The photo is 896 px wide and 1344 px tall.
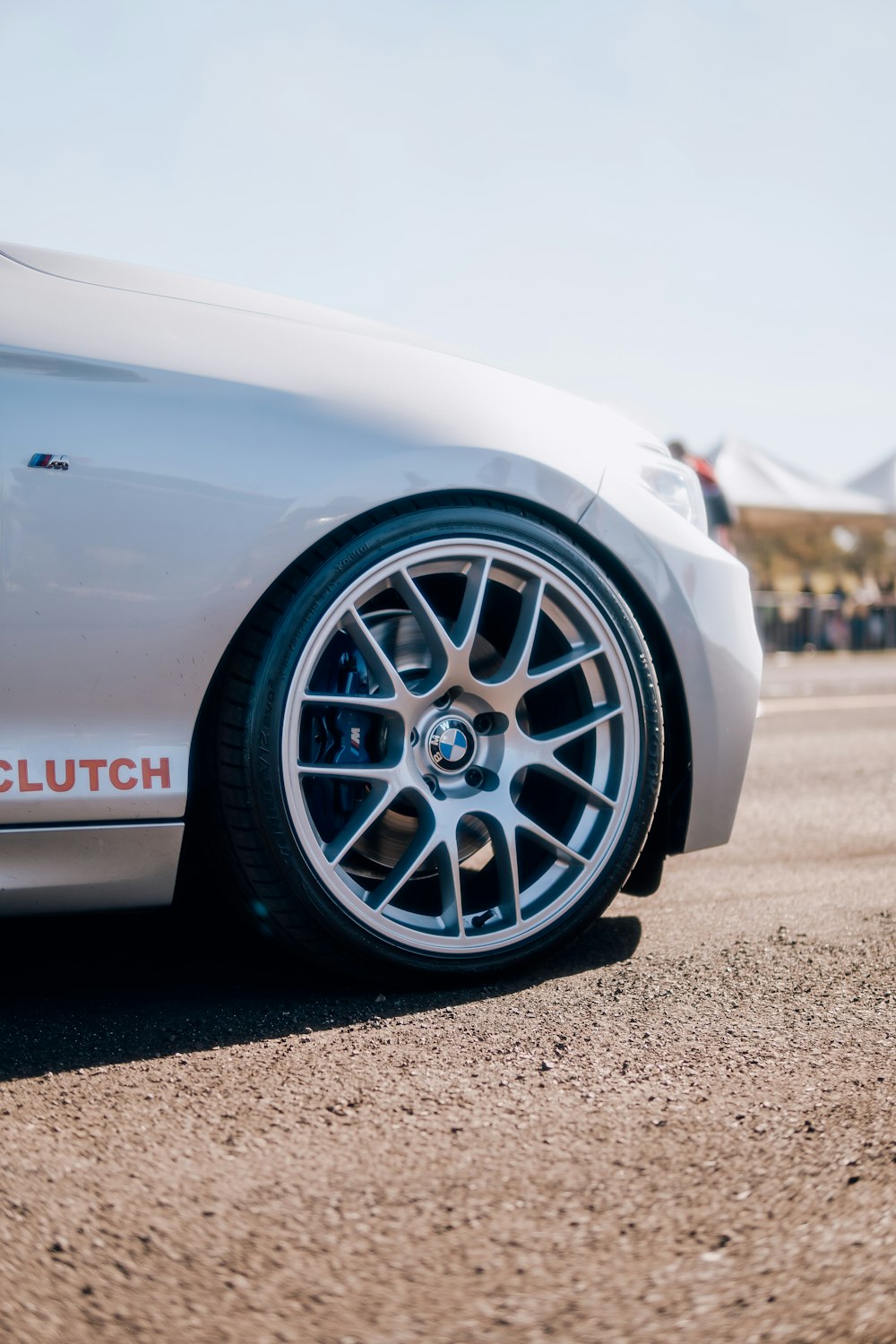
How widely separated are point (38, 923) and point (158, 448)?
1274mm

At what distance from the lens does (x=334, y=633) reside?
2297mm

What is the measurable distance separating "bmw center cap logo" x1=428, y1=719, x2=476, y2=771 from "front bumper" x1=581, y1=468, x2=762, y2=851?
491 mm

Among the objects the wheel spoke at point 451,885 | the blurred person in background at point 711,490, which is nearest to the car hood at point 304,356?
the wheel spoke at point 451,885

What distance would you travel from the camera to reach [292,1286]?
1268 mm

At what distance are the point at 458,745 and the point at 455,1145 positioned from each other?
0.86 meters

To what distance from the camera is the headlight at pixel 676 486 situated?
2650mm

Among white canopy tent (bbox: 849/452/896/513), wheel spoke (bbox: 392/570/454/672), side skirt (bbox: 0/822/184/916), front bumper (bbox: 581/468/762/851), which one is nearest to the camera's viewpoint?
side skirt (bbox: 0/822/184/916)

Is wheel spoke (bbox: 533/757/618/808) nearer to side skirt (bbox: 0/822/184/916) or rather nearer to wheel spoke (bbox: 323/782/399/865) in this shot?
wheel spoke (bbox: 323/782/399/865)

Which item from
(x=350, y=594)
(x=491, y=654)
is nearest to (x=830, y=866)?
(x=491, y=654)

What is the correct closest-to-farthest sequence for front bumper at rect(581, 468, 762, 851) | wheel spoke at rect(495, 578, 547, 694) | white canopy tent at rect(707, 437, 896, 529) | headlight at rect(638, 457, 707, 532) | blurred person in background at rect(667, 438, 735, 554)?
wheel spoke at rect(495, 578, 547, 694), front bumper at rect(581, 468, 762, 851), headlight at rect(638, 457, 707, 532), blurred person in background at rect(667, 438, 735, 554), white canopy tent at rect(707, 437, 896, 529)

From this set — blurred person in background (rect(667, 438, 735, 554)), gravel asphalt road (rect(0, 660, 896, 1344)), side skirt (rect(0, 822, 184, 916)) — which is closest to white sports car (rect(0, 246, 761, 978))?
side skirt (rect(0, 822, 184, 916))

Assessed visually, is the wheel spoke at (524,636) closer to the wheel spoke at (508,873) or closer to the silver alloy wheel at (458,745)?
the silver alloy wheel at (458,745)

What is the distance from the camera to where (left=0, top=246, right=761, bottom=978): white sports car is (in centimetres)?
207

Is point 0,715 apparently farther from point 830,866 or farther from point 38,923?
point 830,866
